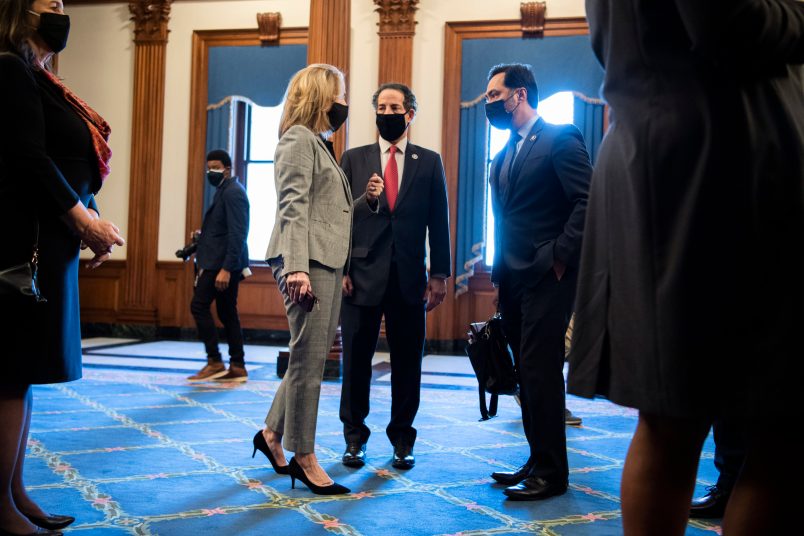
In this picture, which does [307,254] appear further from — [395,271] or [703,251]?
[703,251]

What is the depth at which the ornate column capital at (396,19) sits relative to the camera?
768cm

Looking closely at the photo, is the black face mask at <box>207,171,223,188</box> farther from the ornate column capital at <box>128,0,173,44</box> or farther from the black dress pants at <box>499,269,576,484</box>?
the ornate column capital at <box>128,0,173,44</box>

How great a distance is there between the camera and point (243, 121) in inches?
335

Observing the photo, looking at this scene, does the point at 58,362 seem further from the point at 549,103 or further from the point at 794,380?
the point at 549,103

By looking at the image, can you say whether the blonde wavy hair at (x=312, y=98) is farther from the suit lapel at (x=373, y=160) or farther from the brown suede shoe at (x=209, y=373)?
the brown suede shoe at (x=209, y=373)

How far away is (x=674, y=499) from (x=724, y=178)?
0.42 metres

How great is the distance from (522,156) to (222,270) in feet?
9.98

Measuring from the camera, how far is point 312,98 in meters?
2.50

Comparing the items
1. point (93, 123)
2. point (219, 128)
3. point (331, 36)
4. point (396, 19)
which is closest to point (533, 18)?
point (396, 19)

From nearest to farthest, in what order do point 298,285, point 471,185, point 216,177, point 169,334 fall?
point 298,285 < point 216,177 < point 471,185 < point 169,334

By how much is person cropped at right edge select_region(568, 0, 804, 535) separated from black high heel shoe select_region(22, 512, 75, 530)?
1517 mm

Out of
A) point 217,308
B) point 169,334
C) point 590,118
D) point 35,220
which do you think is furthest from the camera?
point 169,334

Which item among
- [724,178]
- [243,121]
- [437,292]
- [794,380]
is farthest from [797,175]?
[243,121]

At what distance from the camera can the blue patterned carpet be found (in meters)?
2.10
